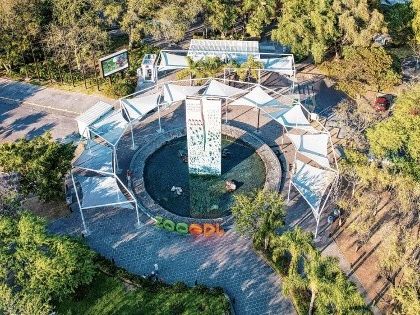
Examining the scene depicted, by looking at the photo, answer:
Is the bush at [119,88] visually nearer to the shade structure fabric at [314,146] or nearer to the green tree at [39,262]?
the shade structure fabric at [314,146]

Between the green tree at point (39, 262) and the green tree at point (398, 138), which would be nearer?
the green tree at point (39, 262)

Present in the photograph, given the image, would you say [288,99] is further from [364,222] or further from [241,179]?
[364,222]

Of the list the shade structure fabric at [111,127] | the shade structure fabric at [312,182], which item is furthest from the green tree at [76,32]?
the shade structure fabric at [312,182]

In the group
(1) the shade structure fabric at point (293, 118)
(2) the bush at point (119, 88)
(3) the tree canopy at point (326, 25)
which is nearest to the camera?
(1) the shade structure fabric at point (293, 118)

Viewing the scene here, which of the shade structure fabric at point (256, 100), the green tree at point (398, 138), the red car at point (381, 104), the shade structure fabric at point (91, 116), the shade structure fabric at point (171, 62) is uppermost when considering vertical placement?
the shade structure fabric at point (171, 62)

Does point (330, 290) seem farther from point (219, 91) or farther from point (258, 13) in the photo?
point (258, 13)

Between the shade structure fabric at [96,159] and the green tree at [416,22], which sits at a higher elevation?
the green tree at [416,22]

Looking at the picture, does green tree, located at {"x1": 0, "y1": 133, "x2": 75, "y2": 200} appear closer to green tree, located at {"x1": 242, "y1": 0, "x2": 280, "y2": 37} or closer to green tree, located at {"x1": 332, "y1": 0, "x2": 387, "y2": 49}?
green tree, located at {"x1": 242, "y1": 0, "x2": 280, "y2": 37}
